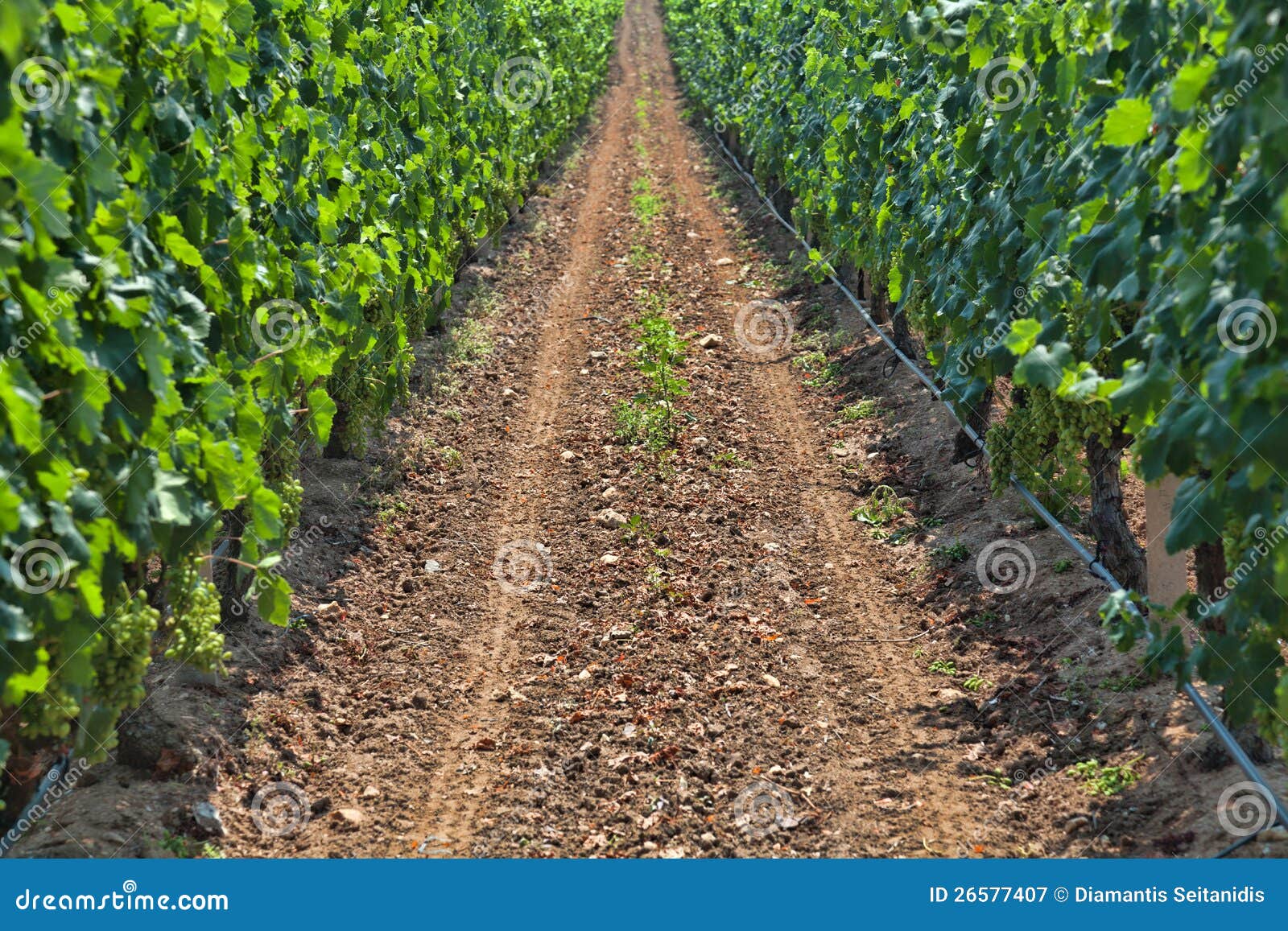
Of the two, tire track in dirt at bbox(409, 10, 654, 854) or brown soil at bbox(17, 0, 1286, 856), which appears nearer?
brown soil at bbox(17, 0, 1286, 856)

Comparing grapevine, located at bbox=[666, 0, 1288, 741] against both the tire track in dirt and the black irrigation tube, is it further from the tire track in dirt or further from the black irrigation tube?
the tire track in dirt

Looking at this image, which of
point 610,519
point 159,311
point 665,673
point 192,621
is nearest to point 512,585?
point 610,519

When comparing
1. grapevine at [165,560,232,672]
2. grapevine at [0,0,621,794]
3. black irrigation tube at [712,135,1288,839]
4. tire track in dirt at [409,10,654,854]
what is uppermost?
grapevine at [0,0,621,794]

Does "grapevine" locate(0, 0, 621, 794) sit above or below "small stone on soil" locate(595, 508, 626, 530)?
above

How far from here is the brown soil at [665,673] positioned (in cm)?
532

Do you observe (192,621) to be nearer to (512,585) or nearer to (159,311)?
(159,311)

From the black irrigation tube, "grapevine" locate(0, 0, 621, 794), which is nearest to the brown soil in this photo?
the black irrigation tube

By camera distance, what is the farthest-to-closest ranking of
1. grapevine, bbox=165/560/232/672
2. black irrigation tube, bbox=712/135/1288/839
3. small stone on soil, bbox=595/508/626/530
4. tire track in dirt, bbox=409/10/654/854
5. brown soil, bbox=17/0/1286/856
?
small stone on soil, bbox=595/508/626/530 < tire track in dirt, bbox=409/10/654/854 < brown soil, bbox=17/0/1286/856 < grapevine, bbox=165/560/232/672 < black irrigation tube, bbox=712/135/1288/839

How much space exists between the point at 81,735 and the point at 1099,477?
525 cm

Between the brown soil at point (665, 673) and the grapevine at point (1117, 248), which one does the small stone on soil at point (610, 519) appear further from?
the grapevine at point (1117, 248)

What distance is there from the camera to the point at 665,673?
6.63m

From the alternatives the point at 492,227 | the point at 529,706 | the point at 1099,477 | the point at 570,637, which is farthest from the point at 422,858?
the point at 492,227

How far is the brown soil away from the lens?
5320 mm

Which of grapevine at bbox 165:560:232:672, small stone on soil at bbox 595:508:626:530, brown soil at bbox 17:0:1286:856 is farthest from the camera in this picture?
small stone on soil at bbox 595:508:626:530
